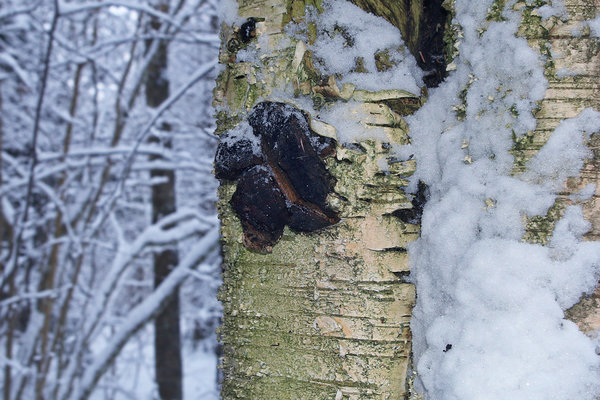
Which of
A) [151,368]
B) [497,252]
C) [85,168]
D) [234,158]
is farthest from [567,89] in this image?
[151,368]

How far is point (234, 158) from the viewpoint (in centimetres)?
73

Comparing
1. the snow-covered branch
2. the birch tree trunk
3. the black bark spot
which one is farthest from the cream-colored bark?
the snow-covered branch

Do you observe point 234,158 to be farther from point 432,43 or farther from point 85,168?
point 85,168

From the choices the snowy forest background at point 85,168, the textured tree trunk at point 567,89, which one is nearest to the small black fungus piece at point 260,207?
the textured tree trunk at point 567,89

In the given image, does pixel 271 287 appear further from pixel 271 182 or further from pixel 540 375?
pixel 540 375

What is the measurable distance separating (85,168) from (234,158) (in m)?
4.39

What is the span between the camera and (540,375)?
0.56 m

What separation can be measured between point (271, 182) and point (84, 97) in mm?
5644

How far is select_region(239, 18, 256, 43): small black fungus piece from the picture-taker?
81 centimetres

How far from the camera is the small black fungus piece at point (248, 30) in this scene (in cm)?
81

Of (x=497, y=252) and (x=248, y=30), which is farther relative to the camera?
(x=248, y=30)

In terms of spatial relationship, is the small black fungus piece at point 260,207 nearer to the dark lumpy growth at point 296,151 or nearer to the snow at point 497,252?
the dark lumpy growth at point 296,151

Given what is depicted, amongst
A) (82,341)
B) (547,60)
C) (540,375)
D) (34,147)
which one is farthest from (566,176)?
(82,341)

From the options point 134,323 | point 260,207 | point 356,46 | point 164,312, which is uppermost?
point 356,46
